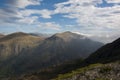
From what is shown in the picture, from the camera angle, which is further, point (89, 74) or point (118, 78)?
point (89, 74)

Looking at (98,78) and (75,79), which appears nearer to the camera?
(98,78)

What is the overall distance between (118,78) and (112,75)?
11.9 feet

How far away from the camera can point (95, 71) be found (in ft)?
210

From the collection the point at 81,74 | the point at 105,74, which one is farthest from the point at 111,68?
the point at 81,74

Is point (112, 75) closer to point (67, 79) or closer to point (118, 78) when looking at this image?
point (118, 78)

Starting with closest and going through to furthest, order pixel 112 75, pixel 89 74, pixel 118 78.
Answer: pixel 118 78 < pixel 112 75 < pixel 89 74

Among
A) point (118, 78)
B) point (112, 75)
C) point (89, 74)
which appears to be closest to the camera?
point (118, 78)

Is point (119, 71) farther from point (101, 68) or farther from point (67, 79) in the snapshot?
point (67, 79)

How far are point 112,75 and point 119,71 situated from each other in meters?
2.89

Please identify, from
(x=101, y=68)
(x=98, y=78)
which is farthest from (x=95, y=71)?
(x=98, y=78)

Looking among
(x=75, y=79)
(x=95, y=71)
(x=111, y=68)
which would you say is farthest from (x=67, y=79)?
(x=111, y=68)

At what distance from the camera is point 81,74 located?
2539 inches

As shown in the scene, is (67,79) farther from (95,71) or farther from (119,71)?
(119,71)

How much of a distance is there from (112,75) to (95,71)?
7.21m
